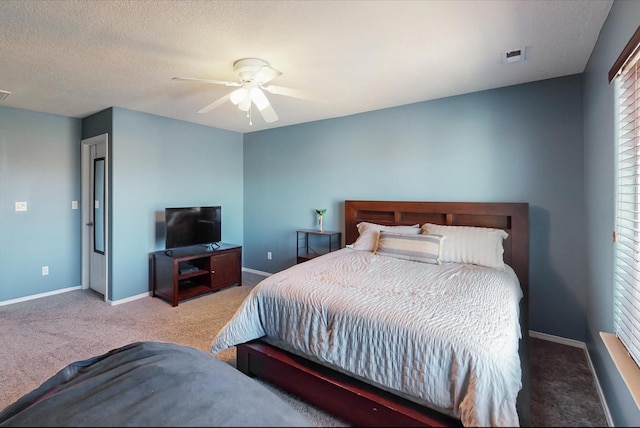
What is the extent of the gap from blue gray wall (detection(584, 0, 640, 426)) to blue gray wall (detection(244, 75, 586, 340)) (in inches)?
8.4

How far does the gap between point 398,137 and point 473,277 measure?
1.93 metres

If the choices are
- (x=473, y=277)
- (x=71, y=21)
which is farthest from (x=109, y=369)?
(x=473, y=277)

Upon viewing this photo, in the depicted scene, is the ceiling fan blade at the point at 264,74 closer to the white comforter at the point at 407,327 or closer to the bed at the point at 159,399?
the white comforter at the point at 407,327

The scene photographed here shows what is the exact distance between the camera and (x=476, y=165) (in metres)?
3.06

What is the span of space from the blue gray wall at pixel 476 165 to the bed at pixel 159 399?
9.47 ft

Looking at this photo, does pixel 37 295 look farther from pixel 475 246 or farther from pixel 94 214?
pixel 475 246

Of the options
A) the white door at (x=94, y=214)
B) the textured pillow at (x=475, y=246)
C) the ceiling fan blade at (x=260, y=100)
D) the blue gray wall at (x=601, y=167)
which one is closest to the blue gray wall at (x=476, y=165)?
the blue gray wall at (x=601, y=167)

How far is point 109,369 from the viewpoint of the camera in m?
1.09

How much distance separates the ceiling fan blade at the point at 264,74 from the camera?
2.35 metres

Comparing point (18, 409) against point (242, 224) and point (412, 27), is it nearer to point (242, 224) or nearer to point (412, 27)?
point (412, 27)

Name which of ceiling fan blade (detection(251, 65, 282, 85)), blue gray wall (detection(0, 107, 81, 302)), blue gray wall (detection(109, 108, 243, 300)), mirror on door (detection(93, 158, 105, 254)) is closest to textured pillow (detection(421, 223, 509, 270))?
ceiling fan blade (detection(251, 65, 282, 85))

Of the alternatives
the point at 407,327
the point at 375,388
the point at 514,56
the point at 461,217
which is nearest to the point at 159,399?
the point at 375,388

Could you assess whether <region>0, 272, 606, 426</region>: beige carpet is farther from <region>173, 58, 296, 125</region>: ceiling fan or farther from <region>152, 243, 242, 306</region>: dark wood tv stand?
<region>173, 58, 296, 125</region>: ceiling fan

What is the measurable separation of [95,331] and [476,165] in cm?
403
